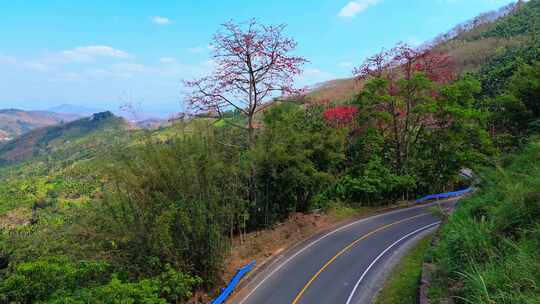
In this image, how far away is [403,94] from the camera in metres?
26.3

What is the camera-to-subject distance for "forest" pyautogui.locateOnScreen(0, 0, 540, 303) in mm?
7770

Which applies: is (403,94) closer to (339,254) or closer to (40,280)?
(339,254)

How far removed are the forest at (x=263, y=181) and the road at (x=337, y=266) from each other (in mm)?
2533

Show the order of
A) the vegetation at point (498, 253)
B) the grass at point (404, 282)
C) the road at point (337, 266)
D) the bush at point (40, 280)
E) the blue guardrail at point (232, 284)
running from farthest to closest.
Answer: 1. the road at point (337, 266)
2. the blue guardrail at point (232, 284)
3. the grass at point (404, 282)
4. the bush at point (40, 280)
5. the vegetation at point (498, 253)

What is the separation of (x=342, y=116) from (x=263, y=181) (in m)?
11.5

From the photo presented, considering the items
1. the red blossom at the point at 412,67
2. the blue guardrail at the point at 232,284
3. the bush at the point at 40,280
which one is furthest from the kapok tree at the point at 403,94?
the bush at the point at 40,280

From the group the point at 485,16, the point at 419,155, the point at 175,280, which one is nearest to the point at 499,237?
the point at 175,280

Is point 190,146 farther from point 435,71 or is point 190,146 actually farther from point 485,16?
point 485,16

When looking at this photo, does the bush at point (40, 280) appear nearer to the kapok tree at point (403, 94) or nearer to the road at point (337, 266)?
the road at point (337, 266)

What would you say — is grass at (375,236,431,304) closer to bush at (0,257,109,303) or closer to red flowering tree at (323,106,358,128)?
bush at (0,257,109,303)

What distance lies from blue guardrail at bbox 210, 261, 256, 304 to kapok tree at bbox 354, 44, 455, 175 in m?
16.8

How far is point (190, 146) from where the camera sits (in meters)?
13.1

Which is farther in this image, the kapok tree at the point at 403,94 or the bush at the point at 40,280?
the kapok tree at the point at 403,94

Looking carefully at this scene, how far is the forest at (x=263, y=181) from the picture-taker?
777cm
